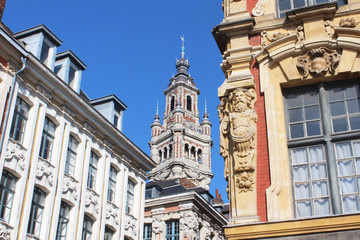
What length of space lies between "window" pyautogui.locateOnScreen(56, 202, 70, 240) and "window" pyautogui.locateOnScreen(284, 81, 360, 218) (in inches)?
541

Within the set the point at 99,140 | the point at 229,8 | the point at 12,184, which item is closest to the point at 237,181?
the point at 229,8

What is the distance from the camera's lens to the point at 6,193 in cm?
1773

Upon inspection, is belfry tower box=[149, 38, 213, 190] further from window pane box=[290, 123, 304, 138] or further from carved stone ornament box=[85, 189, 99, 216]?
window pane box=[290, 123, 304, 138]

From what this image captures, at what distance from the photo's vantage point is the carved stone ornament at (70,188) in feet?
69.7

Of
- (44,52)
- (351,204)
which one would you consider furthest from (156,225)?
(351,204)

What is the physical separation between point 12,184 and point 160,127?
236 feet

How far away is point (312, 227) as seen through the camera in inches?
326

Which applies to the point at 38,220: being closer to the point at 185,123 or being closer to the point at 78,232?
the point at 78,232

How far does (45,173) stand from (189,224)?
1585 centimetres

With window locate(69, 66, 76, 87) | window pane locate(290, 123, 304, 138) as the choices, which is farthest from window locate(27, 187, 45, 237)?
window pane locate(290, 123, 304, 138)

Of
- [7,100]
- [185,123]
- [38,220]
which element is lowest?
[38,220]

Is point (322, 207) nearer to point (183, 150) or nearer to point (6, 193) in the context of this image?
point (6, 193)

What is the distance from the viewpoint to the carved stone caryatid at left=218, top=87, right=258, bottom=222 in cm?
921

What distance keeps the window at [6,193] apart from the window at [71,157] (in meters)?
3.84
